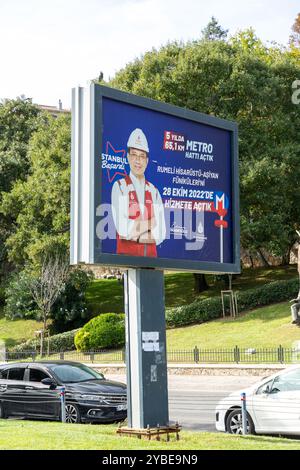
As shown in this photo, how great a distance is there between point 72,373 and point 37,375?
2.64 ft

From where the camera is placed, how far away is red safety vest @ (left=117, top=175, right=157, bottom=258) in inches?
478

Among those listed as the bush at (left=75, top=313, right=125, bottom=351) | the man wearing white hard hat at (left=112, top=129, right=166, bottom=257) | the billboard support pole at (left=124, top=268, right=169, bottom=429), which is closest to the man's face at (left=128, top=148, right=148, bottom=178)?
the man wearing white hard hat at (left=112, top=129, right=166, bottom=257)

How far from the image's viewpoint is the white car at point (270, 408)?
46.8 ft

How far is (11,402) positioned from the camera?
59.4 ft

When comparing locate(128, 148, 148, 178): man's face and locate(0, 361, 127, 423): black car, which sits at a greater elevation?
locate(128, 148, 148, 178): man's face

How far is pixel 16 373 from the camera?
1853cm

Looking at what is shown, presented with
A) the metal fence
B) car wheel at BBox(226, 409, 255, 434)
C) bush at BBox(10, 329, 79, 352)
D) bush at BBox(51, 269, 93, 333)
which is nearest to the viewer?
car wheel at BBox(226, 409, 255, 434)

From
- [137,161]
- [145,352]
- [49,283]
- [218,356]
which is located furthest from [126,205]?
[49,283]

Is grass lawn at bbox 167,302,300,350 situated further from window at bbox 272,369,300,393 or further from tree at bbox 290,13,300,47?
tree at bbox 290,13,300,47

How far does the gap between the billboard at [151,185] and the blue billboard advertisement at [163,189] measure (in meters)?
0.02

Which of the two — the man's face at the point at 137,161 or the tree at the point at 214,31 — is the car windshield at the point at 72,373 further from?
the tree at the point at 214,31

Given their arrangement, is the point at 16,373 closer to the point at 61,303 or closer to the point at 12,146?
the point at 61,303

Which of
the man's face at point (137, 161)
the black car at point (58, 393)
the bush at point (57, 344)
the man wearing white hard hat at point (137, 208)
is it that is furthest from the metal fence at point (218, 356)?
the man's face at point (137, 161)

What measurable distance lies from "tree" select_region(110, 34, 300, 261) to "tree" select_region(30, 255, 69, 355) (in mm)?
9748
